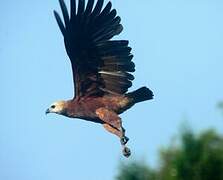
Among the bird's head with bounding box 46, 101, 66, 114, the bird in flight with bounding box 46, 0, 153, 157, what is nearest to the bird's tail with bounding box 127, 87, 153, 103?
the bird in flight with bounding box 46, 0, 153, 157

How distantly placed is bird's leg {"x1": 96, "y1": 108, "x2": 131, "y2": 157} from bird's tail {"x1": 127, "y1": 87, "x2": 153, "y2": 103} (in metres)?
0.47

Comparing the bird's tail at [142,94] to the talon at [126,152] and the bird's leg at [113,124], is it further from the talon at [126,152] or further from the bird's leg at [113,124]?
the talon at [126,152]

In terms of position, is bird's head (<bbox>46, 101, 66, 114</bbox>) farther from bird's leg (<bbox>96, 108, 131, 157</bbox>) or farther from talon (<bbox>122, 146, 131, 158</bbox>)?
talon (<bbox>122, 146, 131, 158</bbox>)

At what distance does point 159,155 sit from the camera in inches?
838

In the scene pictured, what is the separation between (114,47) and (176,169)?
112 inches

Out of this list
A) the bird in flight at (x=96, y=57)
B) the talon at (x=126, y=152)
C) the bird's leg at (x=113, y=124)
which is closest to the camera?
the talon at (x=126, y=152)

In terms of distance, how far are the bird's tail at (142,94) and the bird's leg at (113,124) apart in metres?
0.47

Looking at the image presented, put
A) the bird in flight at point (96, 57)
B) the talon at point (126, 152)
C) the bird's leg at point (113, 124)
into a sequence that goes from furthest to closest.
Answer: the bird in flight at point (96, 57)
the bird's leg at point (113, 124)
the talon at point (126, 152)

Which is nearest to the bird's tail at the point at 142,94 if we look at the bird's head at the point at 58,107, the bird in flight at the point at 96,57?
the bird in flight at the point at 96,57

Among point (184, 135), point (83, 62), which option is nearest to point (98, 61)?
point (83, 62)

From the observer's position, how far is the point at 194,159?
67.9 ft

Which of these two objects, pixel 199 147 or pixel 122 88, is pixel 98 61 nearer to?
pixel 122 88

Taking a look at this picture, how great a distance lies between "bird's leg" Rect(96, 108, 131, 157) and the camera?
18.0m

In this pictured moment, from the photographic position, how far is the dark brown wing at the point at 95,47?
1908 centimetres
